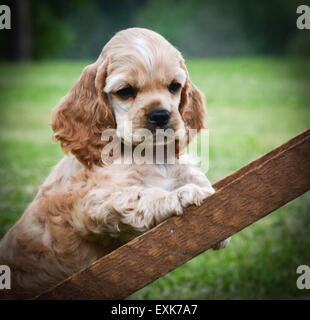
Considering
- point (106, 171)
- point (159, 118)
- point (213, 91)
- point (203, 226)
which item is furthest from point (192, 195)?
point (213, 91)

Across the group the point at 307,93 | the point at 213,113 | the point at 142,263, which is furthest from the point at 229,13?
the point at 142,263

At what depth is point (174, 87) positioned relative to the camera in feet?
8.66

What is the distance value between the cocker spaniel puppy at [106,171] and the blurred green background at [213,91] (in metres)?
1.61

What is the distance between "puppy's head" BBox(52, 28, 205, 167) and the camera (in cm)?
251

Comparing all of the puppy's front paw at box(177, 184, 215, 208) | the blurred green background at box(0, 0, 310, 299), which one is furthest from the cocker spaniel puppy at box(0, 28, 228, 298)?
the blurred green background at box(0, 0, 310, 299)

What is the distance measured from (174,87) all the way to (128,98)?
260 millimetres

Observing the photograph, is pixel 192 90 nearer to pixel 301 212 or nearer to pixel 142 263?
pixel 142 263

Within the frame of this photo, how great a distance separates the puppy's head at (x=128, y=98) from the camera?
2.51 m

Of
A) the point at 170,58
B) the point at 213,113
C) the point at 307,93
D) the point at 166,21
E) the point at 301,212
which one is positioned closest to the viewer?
the point at 170,58

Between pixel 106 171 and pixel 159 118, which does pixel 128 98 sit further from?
pixel 106 171

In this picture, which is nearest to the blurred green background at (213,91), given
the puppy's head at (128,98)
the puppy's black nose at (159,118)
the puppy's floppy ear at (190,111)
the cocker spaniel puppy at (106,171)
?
the cocker spaniel puppy at (106,171)

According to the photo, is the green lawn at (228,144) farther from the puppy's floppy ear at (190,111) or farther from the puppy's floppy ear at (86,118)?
the puppy's floppy ear at (86,118)

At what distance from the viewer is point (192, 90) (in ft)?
9.66
